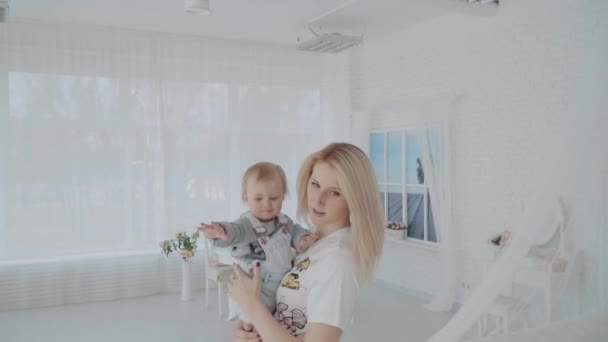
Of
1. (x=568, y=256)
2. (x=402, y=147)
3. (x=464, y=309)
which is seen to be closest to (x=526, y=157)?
(x=402, y=147)

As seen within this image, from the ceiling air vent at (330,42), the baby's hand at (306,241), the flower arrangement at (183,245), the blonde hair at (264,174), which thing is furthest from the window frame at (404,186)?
the baby's hand at (306,241)

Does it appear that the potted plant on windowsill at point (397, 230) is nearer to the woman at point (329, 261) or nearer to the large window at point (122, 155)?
the large window at point (122, 155)

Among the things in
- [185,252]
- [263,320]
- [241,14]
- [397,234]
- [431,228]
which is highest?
[241,14]

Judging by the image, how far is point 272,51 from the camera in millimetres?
6305

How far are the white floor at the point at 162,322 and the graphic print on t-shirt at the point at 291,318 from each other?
2803mm

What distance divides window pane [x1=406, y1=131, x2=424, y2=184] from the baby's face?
3.80 metres

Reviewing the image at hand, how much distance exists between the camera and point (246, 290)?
1.34 metres

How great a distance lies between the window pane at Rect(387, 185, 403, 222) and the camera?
18.7ft

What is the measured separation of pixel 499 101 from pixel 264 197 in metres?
3.30

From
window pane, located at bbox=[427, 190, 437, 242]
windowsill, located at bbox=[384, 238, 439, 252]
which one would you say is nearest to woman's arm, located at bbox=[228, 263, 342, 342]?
windowsill, located at bbox=[384, 238, 439, 252]

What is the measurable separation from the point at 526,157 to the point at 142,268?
4.15 m

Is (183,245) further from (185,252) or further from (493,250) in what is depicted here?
(493,250)

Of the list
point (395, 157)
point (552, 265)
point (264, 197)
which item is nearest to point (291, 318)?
point (264, 197)

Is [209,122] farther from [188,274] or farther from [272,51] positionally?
[188,274]
